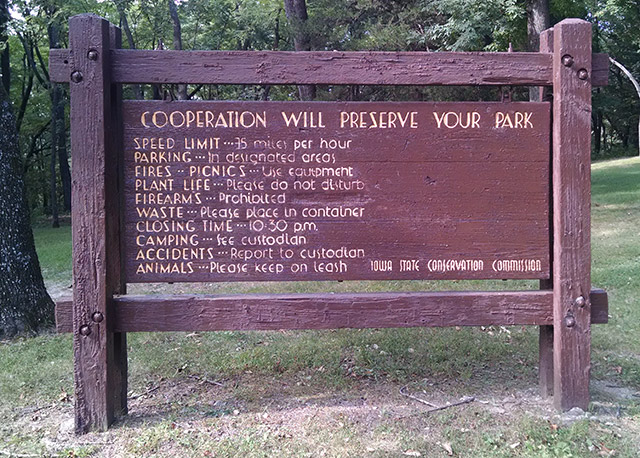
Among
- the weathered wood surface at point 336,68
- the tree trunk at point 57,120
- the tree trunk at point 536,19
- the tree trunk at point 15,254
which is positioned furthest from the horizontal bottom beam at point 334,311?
the tree trunk at point 57,120

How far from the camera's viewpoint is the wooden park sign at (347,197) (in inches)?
141

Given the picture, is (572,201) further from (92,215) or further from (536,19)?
(536,19)

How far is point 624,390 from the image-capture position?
13.6 feet

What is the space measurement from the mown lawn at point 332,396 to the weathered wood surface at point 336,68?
225 centimetres

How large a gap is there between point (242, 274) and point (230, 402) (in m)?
1.08

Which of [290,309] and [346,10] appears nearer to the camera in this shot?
[290,309]

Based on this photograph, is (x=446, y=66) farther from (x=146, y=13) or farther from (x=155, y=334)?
(x=146, y=13)

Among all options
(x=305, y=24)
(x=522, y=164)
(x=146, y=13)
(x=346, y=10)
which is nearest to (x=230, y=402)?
(x=522, y=164)

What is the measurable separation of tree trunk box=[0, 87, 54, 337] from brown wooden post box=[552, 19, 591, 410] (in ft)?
17.6

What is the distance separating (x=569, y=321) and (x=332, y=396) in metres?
1.77

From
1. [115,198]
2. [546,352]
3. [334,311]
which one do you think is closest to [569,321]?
[546,352]

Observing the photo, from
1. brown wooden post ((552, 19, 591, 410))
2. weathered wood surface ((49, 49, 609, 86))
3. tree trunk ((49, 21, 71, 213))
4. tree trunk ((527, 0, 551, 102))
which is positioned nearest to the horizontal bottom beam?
brown wooden post ((552, 19, 591, 410))

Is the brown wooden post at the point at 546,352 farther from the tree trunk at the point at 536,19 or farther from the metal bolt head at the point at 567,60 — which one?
the tree trunk at the point at 536,19

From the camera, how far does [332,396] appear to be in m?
4.11
